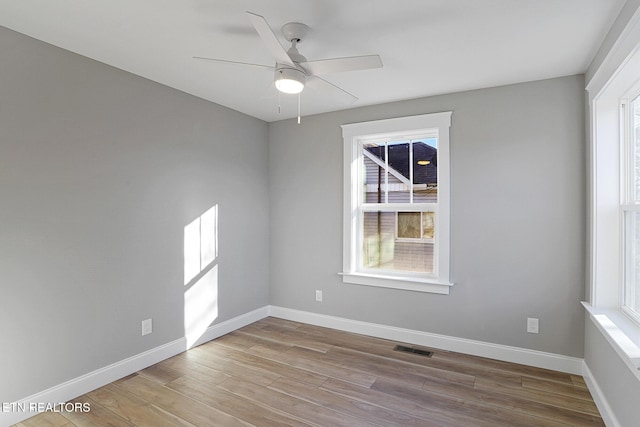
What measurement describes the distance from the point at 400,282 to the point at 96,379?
2.77 meters

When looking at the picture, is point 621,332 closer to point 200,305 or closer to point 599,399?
point 599,399

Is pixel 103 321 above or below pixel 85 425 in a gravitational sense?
above

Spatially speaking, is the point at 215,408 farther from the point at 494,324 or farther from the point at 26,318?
the point at 494,324

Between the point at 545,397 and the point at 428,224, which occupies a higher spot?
the point at 428,224

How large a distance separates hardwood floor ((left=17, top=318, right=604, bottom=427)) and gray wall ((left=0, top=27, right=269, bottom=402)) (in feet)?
1.36

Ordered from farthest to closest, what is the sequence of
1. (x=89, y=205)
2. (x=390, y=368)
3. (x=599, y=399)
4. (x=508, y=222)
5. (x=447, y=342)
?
(x=447, y=342), (x=508, y=222), (x=390, y=368), (x=89, y=205), (x=599, y=399)

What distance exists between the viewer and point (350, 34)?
2205mm

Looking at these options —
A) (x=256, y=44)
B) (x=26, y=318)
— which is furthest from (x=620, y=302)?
(x=26, y=318)

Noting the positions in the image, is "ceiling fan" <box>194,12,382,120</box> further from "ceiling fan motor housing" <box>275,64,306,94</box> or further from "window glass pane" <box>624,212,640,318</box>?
"window glass pane" <box>624,212,640,318</box>

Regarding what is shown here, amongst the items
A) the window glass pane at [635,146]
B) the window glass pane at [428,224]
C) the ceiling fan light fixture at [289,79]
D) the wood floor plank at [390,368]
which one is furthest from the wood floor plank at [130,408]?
the window glass pane at [635,146]

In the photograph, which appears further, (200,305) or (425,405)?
(200,305)

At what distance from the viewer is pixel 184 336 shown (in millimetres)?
3293

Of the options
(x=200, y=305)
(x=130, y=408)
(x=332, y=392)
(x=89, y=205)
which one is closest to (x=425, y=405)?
(x=332, y=392)

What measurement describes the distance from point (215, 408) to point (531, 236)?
114 inches
